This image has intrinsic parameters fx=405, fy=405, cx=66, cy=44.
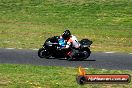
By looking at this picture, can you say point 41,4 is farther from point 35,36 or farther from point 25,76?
point 25,76

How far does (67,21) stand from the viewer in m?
42.2

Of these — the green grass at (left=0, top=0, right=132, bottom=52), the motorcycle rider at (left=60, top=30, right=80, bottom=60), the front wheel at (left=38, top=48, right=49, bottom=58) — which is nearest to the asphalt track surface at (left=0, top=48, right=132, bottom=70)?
the front wheel at (left=38, top=48, right=49, bottom=58)

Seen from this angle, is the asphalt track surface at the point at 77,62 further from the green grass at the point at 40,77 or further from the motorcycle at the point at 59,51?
the green grass at the point at 40,77

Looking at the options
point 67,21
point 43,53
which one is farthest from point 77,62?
point 67,21

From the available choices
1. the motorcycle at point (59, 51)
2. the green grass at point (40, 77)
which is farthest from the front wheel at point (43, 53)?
the green grass at point (40, 77)

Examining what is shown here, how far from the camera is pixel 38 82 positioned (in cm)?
1627

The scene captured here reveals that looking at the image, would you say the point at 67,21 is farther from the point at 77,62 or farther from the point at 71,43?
the point at 77,62

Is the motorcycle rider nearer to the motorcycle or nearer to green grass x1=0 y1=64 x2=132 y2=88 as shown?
the motorcycle

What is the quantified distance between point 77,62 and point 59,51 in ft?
4.97

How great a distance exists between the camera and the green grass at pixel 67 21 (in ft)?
101

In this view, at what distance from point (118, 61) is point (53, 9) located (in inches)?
1039

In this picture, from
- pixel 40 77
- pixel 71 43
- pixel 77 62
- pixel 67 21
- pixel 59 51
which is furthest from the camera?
pixel 67 21

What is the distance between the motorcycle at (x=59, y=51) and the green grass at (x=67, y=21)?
4.14m

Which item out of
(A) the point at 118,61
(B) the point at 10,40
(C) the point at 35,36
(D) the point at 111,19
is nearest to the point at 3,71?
(A) the point at 118,61
